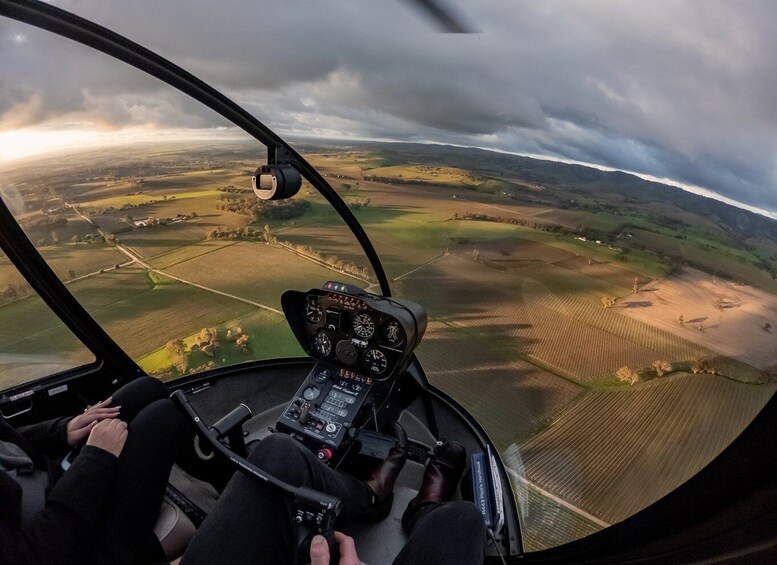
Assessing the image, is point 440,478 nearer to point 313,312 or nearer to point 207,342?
point 313,312

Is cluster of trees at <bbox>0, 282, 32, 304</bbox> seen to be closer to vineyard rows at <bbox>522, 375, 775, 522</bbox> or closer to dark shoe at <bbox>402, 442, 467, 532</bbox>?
dark shoe at <bbox>402, 442, 467, 532</bbox>

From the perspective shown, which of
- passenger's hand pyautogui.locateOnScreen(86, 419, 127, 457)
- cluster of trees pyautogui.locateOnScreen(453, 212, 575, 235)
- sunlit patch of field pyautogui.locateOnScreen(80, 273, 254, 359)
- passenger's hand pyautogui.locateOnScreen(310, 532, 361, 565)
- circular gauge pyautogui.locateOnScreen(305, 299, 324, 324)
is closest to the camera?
passenger's hand pyautogui.locateOnScreen(310, 532, 361, 565)

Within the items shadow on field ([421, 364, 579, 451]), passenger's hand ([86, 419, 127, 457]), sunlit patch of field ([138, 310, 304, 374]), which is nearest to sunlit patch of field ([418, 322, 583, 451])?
shadow on field ([421, 364, 579, 451])

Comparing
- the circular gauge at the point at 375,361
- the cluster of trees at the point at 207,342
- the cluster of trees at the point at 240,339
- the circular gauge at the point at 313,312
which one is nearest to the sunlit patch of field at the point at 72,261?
the cluster of trees at the point at 207,342

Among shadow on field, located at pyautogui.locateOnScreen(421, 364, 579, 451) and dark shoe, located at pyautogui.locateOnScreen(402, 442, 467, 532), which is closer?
dark shoe, located at pyautogui.locateOnScreen(402, 442, 467, 532)

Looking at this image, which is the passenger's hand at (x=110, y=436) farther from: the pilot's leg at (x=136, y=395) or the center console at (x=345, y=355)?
the center console at (x=345, y=355)

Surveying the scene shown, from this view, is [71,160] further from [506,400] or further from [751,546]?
[751,546]
